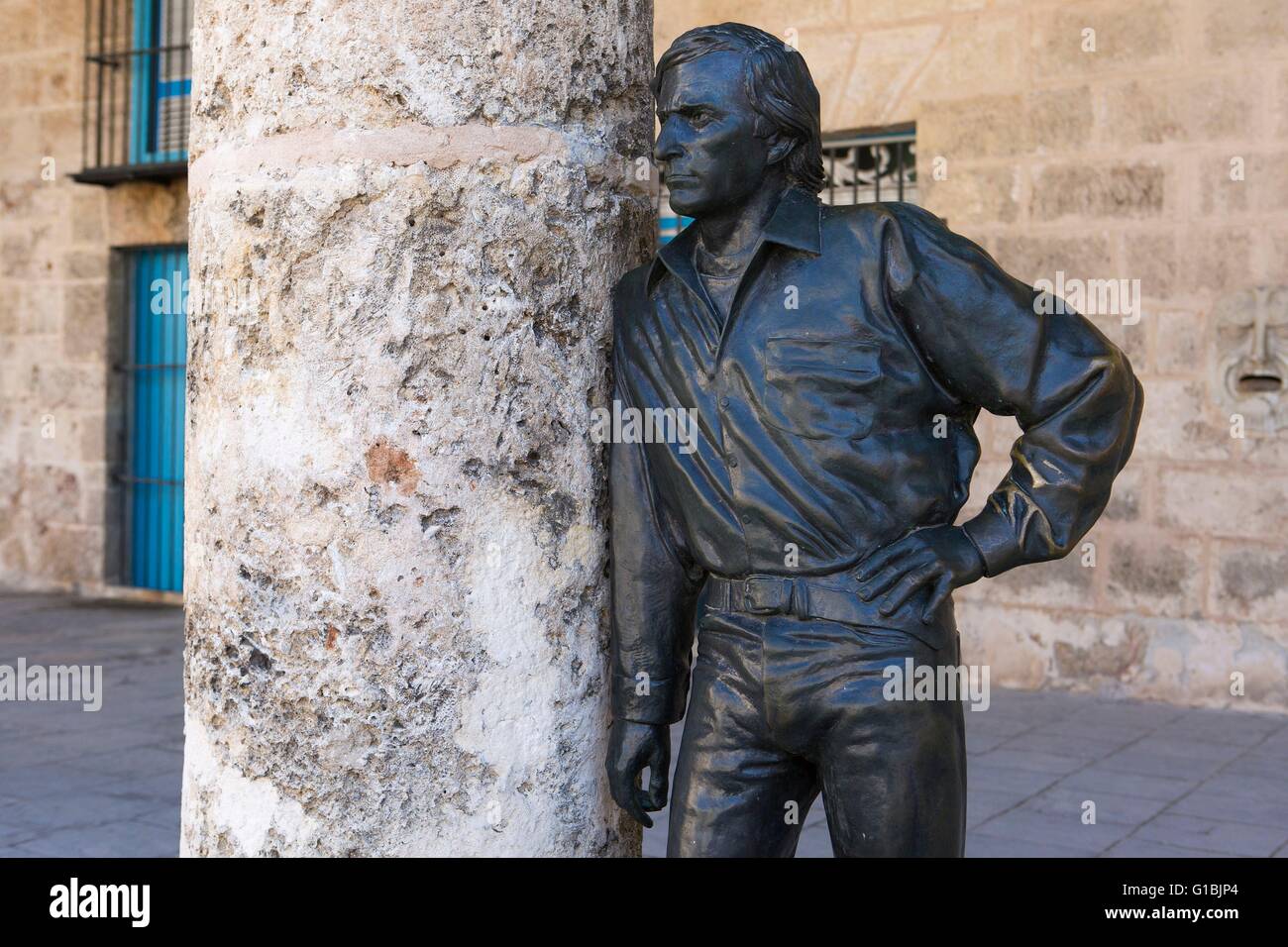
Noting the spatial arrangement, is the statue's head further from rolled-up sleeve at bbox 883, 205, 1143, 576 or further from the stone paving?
the stone paving

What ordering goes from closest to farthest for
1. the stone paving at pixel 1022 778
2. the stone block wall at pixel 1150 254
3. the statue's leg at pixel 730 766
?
1. the statue's leg at pixel 730 766
2. the stone paving at pixel 1022 778
3. the stone block wall at pixel 1150 254

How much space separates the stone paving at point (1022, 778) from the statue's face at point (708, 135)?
113 inches

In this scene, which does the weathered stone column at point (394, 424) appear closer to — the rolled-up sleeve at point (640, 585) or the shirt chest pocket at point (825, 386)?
the rolled-up sleeve at point (640, 585)

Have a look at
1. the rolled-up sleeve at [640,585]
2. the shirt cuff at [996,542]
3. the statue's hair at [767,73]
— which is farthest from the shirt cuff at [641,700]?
the statue's hair at [767,73]

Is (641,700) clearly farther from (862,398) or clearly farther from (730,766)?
(862,398)

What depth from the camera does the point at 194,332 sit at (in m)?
2.44

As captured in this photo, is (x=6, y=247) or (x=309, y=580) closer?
(x=309, y=580)

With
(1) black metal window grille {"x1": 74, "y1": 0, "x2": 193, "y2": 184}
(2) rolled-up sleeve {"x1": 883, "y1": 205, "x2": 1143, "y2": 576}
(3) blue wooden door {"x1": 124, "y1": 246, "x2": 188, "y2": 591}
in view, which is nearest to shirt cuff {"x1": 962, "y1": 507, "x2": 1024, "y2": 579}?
(2) rolled-up sleeve {"x1": 883, "y1": 205, "x2": 1143, "y2": 576}

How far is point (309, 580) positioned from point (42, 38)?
9653 millimetres

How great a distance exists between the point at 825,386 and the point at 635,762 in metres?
0.66

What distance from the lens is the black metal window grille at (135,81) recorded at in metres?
10.3
